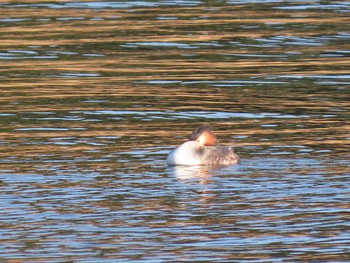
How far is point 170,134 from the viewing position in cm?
1791

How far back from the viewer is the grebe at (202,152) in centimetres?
1570

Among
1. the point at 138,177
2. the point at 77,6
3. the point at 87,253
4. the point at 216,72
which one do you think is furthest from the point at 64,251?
the point at 77,6

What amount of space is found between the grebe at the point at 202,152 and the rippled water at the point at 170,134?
14 centimetres

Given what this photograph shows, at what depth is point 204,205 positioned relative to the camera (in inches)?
537

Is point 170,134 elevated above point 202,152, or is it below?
below

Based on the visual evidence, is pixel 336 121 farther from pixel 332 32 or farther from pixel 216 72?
pixel 332 32

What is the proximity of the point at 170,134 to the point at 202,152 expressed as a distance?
1.83 m

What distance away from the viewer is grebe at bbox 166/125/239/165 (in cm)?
1570

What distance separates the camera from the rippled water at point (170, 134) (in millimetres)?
12398

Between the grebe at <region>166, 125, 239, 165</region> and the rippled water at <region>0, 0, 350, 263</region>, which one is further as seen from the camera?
the grebe at <region>166, 125, 239, 165</region>

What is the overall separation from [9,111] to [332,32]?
11.2 meters

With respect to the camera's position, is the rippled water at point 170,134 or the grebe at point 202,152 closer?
the rippled water at point 170,134

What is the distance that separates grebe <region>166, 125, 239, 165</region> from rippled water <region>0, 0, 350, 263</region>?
0.14 metres

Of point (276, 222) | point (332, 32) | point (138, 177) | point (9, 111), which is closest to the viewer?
point (276, 222)
